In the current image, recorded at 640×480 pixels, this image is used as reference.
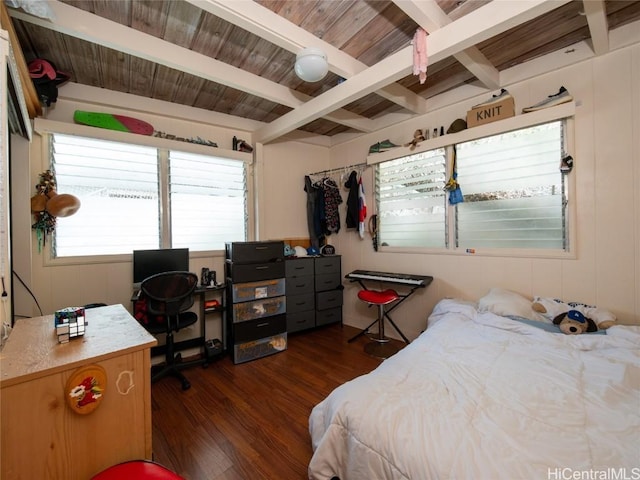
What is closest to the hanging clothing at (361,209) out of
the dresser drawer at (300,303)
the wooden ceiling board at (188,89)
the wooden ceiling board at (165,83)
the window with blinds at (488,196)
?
the window with blinds at (488,196)

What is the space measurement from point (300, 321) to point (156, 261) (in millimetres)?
1776

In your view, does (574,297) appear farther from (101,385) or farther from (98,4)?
(98,4)

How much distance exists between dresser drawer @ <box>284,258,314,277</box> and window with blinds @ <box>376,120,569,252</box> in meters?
1.07

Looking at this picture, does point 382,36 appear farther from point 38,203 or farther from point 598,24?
point 38,203

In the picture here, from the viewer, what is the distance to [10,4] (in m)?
1.43

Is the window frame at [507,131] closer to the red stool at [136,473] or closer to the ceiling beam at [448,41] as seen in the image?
the ceiling beam at [448,41]

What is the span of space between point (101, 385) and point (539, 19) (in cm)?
330

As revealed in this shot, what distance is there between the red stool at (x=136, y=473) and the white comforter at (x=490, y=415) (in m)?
Result: 0.62

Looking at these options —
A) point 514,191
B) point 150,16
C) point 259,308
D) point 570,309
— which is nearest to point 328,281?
point 259,308

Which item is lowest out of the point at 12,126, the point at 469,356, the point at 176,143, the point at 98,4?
the point at 469,356

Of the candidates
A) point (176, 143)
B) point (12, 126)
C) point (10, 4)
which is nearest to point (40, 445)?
point (10, 4)

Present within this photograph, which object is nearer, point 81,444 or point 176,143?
point 81,444

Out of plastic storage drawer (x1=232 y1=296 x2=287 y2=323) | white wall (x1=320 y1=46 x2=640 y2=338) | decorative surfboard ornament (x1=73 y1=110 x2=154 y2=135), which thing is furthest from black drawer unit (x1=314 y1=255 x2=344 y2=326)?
decorative surfboard ornament (x1=73 y1=110 x2=154 y2=135)

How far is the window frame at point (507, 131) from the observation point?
227cm
